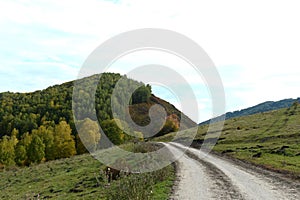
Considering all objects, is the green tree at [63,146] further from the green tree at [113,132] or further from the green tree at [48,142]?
the green tree at [113,132]

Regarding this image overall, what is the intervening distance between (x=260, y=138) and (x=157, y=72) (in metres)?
41.8

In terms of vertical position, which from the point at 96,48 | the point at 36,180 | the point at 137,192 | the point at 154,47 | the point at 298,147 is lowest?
the point at 36,180

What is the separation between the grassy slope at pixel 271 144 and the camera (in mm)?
35231

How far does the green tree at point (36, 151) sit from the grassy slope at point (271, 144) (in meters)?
42.3

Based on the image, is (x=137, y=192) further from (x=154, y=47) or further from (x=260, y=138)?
(x=260, y=138)

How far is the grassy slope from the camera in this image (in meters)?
35.2

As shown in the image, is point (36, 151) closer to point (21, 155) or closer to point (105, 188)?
point (21, 155)

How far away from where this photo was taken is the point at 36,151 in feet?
285

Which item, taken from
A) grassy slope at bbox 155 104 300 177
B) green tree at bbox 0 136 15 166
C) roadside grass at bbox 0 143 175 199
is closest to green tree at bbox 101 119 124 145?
grassy slope at bbox 155 104 300 177

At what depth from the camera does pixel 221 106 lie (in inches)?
873

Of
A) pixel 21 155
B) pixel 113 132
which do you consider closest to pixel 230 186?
pixel 113 132

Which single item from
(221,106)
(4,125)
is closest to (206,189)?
(221,106)

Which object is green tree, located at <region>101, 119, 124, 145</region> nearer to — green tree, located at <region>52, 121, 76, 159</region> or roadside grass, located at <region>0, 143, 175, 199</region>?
green tree, located at <region>52, 121, 76, 159</region>

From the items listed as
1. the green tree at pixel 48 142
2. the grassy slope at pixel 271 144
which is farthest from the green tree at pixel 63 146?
the grassy slope at pixel 271 144
